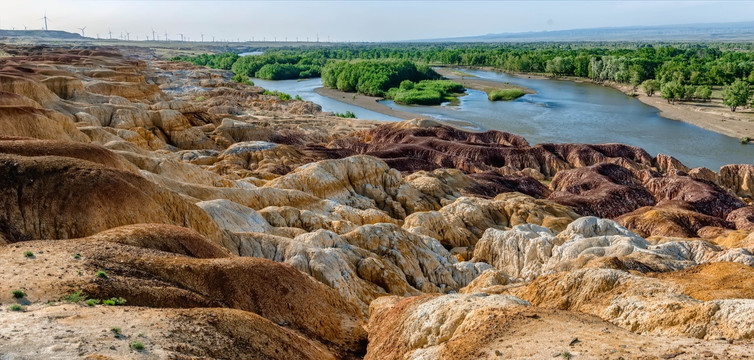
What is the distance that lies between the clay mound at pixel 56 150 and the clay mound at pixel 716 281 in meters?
22.7

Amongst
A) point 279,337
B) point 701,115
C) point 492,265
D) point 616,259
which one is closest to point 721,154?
point 701,115

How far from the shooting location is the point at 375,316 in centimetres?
1767

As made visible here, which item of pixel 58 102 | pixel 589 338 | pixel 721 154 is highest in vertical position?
pixel 58 102

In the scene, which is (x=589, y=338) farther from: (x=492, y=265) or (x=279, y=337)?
(x=492, y=265)

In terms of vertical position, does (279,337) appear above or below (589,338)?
below

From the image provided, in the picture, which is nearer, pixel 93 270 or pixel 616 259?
pixel 93 270

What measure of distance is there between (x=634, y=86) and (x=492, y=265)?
117 m

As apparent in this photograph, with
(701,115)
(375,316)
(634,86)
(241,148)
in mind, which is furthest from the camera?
(634,86)

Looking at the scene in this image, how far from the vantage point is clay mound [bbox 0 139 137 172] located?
22.1 metres

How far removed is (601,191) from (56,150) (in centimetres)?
4047

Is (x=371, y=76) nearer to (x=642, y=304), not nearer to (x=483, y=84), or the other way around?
(x=483, y=84)

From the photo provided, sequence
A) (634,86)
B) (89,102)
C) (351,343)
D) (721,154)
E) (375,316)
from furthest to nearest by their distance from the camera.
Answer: (634,86)
(721,154)
(89,102)
(375,316)
(351,343)

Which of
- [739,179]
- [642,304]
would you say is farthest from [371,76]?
[642,304]

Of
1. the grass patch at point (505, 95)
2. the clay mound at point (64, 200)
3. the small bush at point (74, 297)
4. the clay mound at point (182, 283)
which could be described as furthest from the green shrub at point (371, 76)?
the small bush at point (74, 297)
